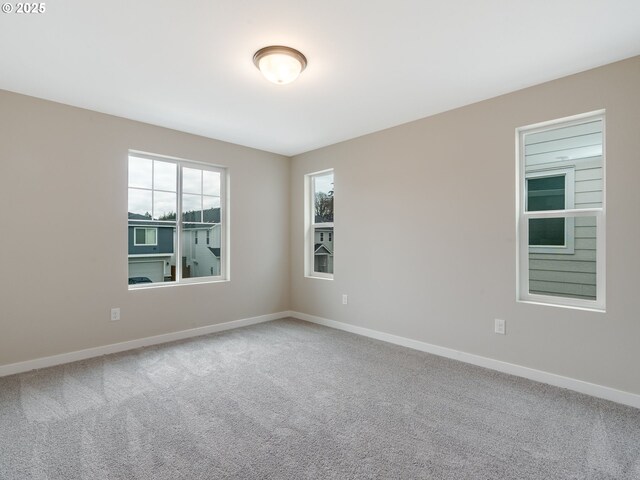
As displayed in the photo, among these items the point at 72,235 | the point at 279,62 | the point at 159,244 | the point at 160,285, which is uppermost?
the point at 279,62


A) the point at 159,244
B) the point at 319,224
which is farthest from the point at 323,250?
the point at 159,244

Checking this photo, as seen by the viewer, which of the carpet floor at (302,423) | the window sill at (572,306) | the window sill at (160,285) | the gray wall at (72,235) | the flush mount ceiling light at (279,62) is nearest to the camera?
the carpet floor at (302,423)

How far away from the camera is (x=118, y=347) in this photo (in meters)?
3.58

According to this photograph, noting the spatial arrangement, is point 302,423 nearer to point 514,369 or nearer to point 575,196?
point 514,369

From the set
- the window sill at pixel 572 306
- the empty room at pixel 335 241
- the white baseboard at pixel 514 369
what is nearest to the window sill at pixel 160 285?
the empty room at pixel 335 241

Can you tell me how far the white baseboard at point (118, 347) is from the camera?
304 centimetres

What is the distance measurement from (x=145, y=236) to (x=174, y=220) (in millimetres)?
395

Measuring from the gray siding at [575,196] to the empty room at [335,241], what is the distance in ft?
0.06

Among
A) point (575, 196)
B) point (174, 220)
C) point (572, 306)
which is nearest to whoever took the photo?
point (572, 306)

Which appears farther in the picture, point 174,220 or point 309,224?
point 309,224

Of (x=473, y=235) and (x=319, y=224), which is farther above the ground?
(x=319, y=224)

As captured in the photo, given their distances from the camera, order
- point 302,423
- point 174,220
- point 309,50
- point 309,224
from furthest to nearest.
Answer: point 309,224 < point 174,220 < point 309,50 < point 302,423

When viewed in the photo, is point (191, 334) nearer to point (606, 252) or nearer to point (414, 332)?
point (414, 332)

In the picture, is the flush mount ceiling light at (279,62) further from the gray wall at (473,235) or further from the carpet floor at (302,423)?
the carpet floor at (302,423)
